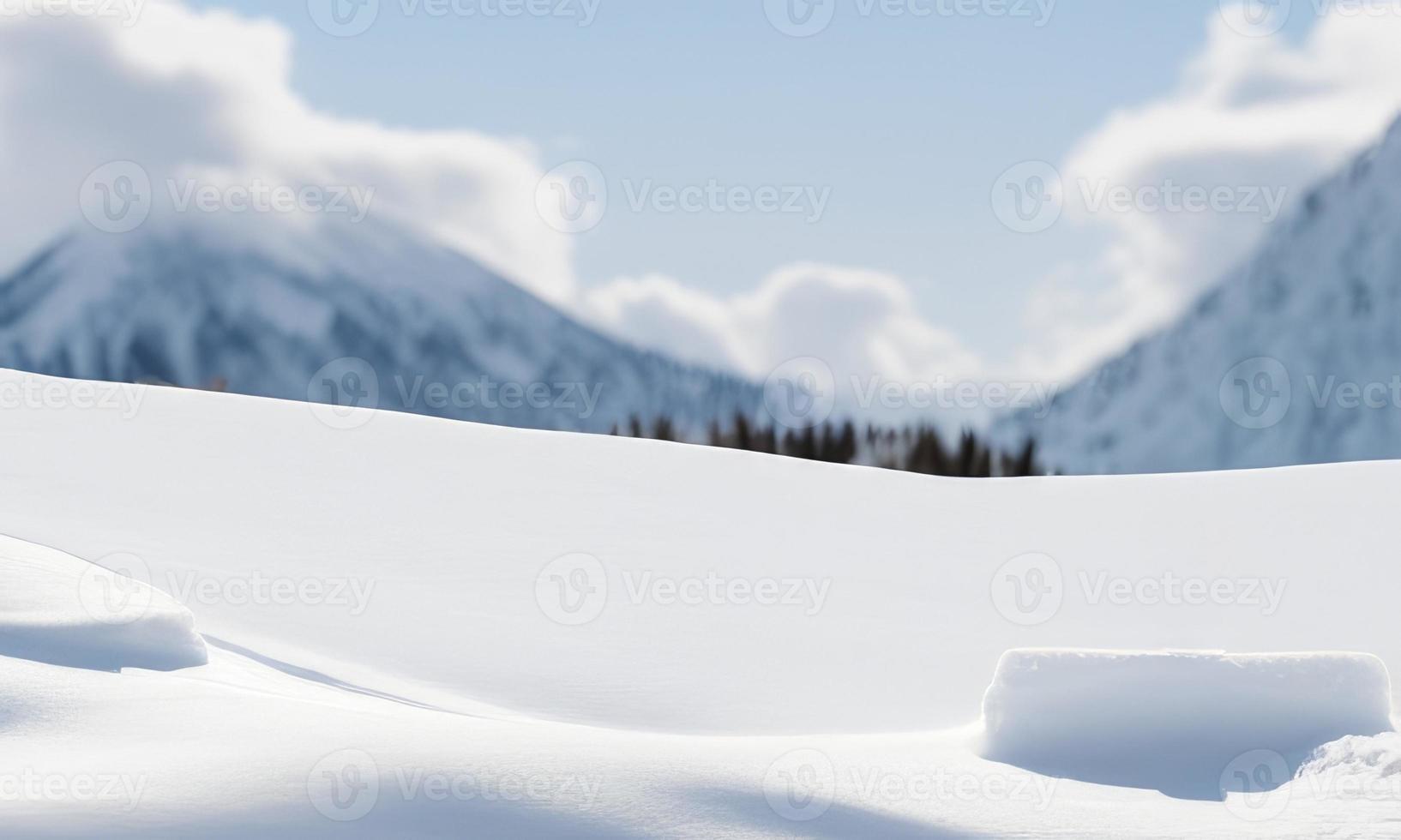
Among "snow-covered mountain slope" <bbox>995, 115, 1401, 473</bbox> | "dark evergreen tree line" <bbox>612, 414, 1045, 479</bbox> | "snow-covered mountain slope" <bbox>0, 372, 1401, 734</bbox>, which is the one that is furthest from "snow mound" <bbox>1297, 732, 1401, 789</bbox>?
"snow-covered mountain slope" <bbox>995, 115, 1401, 473</bbox>

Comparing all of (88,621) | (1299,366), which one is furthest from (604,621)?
(1299,366)

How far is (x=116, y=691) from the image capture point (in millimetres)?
4297

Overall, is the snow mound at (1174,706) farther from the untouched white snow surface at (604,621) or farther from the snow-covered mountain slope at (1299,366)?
the snow-covered mountain slope at (1299,366)

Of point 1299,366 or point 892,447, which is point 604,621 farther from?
point 1299,366

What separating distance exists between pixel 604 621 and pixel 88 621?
3319 mm

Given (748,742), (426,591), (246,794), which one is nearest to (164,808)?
(246,794)

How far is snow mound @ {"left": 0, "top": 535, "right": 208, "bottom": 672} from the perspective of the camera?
4.63 metres

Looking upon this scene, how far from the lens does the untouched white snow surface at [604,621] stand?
3691 mm

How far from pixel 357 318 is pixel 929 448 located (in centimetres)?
14573

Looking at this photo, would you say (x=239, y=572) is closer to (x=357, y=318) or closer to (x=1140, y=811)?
(x=1140, y=811)

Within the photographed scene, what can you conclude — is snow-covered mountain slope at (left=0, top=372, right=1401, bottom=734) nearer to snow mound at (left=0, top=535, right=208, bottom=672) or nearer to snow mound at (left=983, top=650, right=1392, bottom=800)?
snow mound at (left=0, top=535, right=208, bottom=672)

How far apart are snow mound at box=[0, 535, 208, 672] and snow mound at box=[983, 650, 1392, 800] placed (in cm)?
329

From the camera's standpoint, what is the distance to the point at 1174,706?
16.1 feet

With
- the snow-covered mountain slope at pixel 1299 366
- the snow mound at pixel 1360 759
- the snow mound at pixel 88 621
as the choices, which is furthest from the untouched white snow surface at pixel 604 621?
the snow-covered mountain slope at pixel 1299 366
